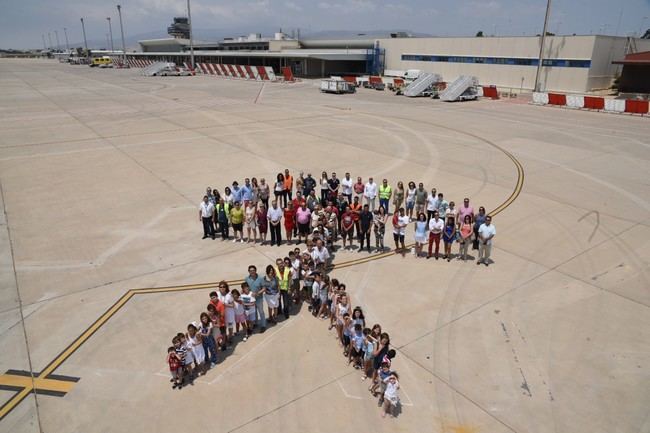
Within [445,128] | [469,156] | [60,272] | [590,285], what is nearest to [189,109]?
[445,128]

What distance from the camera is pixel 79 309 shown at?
33.0ft

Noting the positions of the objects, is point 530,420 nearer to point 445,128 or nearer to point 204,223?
point 204,223

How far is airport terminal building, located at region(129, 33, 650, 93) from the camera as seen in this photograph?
4759 centimetres

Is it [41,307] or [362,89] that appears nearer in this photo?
[41,307]

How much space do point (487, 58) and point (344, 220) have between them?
174 feet

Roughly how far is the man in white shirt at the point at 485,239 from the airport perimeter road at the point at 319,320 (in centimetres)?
46

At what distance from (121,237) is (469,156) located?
17.8m

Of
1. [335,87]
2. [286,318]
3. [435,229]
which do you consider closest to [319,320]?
[286,318]

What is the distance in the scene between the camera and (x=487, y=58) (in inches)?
2239

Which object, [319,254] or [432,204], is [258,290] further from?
[432,204]

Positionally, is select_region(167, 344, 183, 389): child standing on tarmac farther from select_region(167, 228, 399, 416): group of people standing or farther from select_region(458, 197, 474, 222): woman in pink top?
select_region(458, 197, 474, 222): woman in pink top

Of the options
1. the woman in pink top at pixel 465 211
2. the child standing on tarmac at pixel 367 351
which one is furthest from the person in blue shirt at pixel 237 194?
the child standing on tarmac at pixel 367 351

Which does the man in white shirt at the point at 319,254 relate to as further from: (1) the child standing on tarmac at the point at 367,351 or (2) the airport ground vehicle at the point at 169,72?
(2) the airport ground vehicle at the point at 169,72

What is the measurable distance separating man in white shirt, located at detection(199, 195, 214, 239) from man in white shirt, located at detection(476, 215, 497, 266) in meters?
8.02
